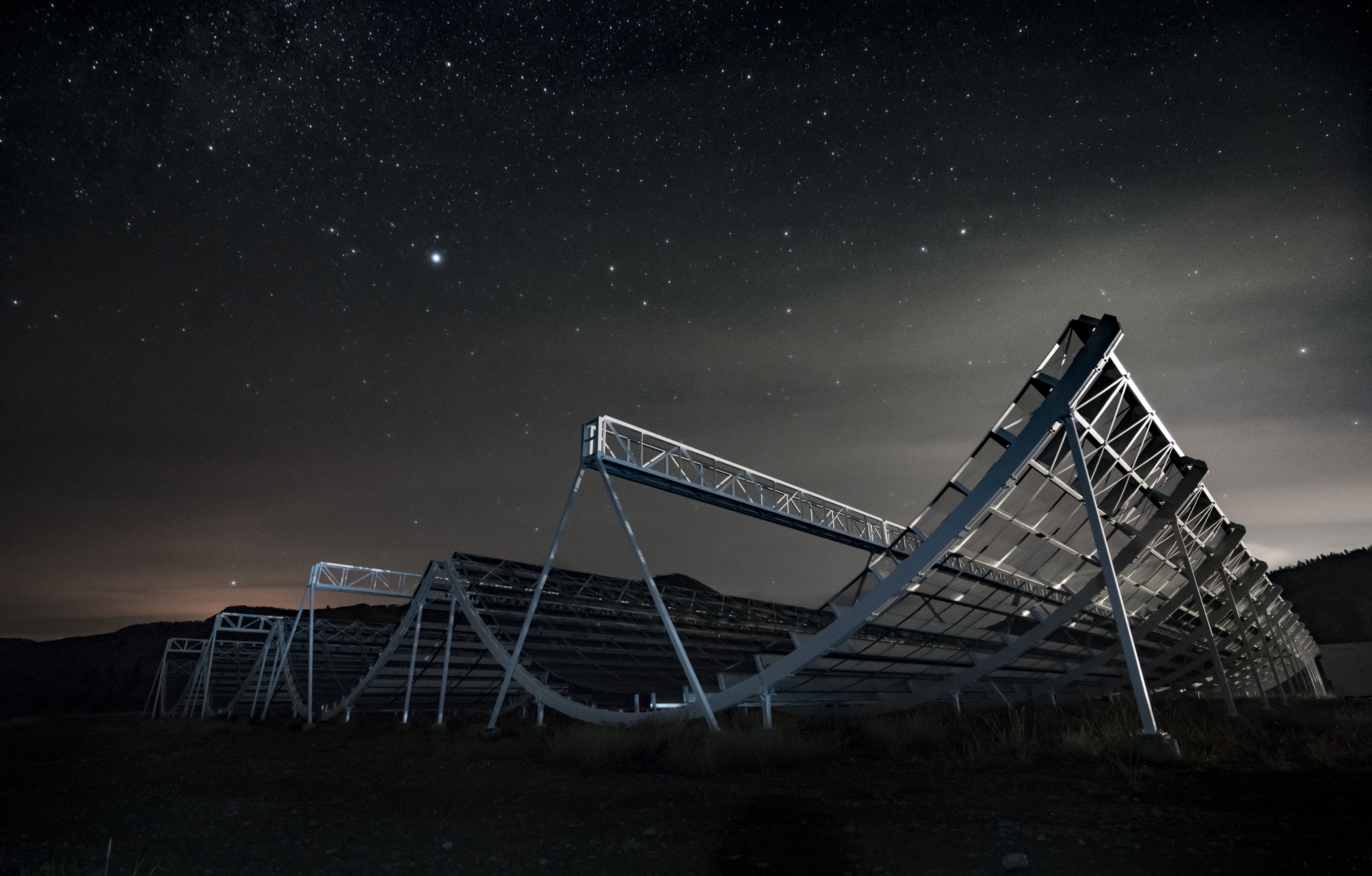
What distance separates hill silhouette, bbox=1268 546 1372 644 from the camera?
94750 millimetres

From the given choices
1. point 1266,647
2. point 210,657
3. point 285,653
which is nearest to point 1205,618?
point 1266,647

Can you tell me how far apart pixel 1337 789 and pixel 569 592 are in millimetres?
19750

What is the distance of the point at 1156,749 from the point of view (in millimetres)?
10094

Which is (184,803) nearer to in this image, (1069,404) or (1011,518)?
(1011,518)

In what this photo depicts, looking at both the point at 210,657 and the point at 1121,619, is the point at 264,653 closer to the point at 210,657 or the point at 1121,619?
the point at 210,657

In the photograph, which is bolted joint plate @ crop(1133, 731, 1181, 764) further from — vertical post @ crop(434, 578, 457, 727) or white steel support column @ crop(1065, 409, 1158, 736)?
vertical post @ crop(434, 578, 457, 727)

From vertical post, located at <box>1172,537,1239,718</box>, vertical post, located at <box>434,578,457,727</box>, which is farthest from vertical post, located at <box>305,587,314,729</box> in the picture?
vertical post, located at <box>1172,537,1239,718</box>

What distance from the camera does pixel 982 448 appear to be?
12492 mm

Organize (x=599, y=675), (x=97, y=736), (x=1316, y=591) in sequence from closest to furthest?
(x=599, y=675)
(x=97, y=736)
(x=1316, y=591)

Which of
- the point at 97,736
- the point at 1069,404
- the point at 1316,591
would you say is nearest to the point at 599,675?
the point at 1069,404

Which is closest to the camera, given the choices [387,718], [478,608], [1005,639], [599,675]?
[1005,639]

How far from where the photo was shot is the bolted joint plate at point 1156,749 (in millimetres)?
9992

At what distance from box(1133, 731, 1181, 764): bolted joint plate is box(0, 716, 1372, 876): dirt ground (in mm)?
448

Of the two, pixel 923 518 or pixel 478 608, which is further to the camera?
pixel 478 608
